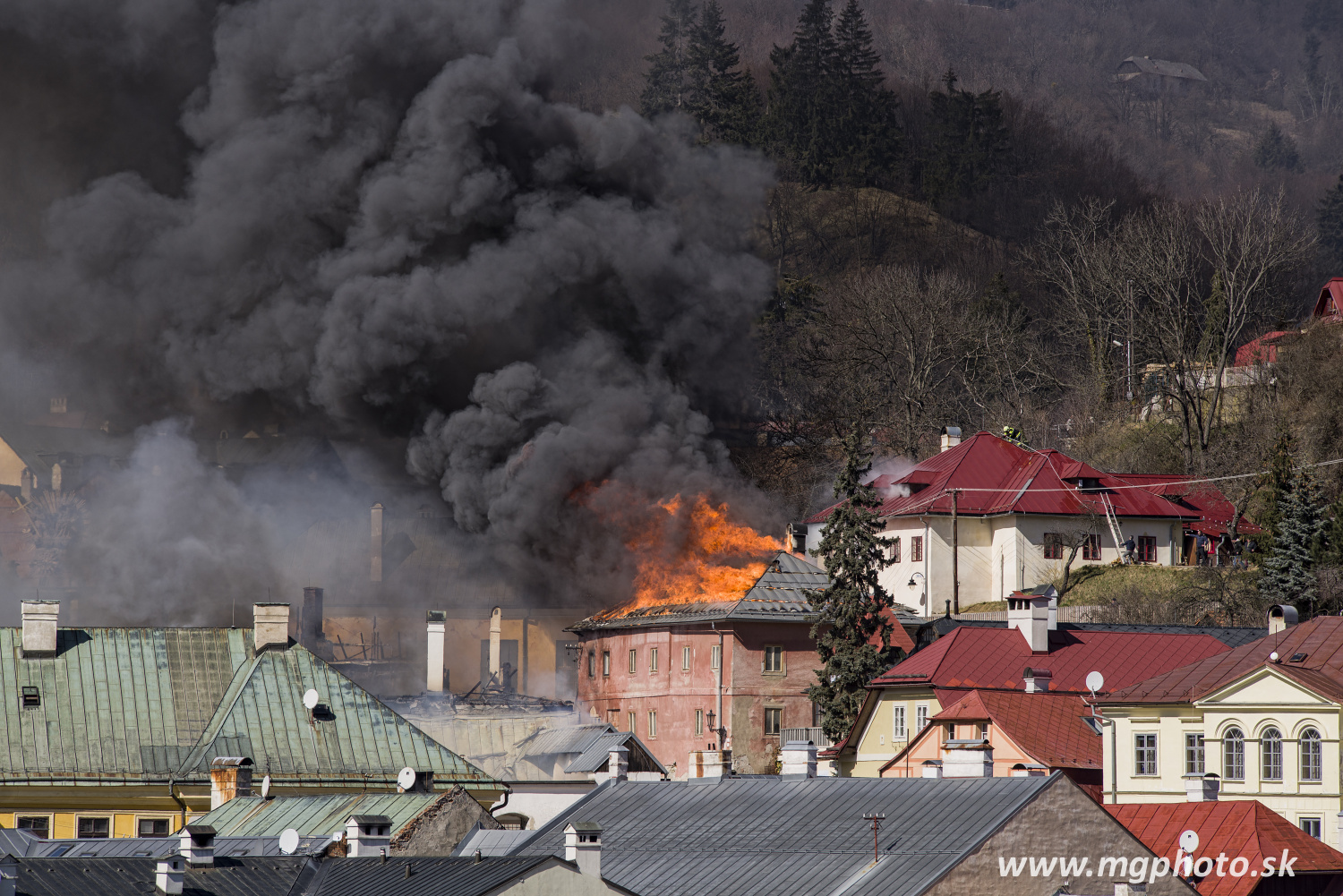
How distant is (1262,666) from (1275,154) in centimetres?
11610

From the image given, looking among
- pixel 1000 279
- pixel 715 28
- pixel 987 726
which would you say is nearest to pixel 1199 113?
pixel 715 28

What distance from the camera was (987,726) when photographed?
41.4m

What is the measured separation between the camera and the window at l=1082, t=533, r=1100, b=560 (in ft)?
192

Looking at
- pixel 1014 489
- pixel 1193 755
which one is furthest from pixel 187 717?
pixel 1014 489

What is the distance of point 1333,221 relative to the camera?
113 metres

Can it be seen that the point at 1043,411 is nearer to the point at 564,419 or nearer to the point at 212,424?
the point at 564,419

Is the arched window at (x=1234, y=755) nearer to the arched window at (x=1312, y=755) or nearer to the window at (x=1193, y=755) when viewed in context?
the window at (x=1193, y=755)

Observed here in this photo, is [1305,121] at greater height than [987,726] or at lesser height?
greater

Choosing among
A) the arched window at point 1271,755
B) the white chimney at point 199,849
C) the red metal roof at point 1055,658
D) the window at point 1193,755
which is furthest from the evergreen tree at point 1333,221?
the white chimney at point 199,849

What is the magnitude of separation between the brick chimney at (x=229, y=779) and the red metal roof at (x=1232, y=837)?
48.9 feet

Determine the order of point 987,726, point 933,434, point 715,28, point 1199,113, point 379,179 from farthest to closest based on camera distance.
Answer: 1. point 1199,113
2. point 715,28
3. point 933,434
4. point 379,179
5. point 987,726

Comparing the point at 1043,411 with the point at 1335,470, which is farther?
the point at 1043,411

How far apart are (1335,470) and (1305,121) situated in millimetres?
119607

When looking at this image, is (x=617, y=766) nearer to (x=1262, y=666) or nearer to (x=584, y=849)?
(x=584, y=849)
